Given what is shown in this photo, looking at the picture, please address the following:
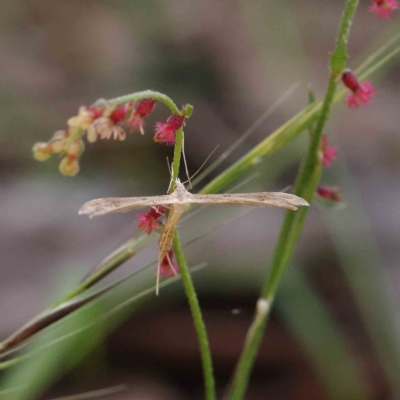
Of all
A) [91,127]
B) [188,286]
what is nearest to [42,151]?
[91,127]

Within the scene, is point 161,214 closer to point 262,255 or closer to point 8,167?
point 262,255

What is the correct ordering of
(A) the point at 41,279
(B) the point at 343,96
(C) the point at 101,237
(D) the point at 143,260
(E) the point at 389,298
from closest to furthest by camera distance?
(B) the point at 343,96 < (E) the point at 389,298 < (D) the point at 143,260 < (A) the point at 41,279 < (C) the point at 101,237

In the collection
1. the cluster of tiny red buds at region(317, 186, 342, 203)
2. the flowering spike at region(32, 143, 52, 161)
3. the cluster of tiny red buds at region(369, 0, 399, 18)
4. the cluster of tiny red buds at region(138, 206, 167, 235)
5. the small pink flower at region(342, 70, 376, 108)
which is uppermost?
the cluster of tiny red buds at region(369, 0, 399, 18)

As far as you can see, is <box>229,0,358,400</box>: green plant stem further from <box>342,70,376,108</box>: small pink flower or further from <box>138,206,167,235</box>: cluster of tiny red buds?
<box>138,206,167,235</box>: cluster of tiny red buds

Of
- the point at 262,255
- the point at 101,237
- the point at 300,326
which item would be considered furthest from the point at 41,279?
the point at 300,326

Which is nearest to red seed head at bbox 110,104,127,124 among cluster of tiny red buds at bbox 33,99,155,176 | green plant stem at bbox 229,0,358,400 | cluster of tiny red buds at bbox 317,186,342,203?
cluster of tiny red buds at bbox 33,99,155,176

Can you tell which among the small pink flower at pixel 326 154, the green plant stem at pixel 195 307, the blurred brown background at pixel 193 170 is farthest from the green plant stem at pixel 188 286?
the blurred brown background at pixel 193 170

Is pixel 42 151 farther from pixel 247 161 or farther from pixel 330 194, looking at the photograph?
pixel 330 194
